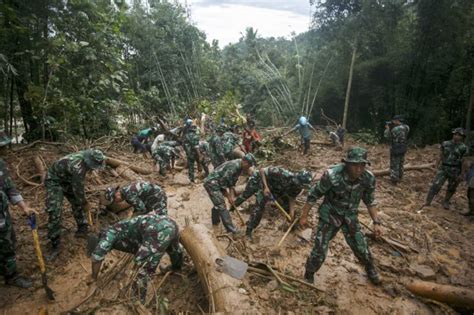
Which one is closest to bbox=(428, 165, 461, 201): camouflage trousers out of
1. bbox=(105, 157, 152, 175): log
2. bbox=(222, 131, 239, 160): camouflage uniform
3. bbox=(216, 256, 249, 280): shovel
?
bbox=(222, 131, 239, 160): camouflage uniform

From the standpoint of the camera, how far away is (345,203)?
3.51 metres

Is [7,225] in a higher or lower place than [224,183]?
higher

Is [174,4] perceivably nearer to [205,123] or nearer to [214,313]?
[205,123]

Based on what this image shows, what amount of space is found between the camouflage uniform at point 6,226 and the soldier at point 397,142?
7605 millimetres

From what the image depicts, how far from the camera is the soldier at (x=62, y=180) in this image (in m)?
4.39

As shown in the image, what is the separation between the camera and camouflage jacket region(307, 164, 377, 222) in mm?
3438

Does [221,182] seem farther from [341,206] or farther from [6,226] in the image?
[6,226]

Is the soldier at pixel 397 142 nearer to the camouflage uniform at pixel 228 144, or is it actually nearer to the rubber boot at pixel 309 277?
the camouflage uniform at pixel 228 144

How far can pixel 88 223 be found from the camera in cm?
505

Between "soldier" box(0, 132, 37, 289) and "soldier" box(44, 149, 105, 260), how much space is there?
0.59m

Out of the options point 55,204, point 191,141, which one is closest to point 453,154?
point 191,141

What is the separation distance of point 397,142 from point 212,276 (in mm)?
6044

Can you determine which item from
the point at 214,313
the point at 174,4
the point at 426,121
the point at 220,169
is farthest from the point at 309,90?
the point at 214,313

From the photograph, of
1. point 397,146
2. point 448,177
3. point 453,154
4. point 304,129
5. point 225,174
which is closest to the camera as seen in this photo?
point 225,174
